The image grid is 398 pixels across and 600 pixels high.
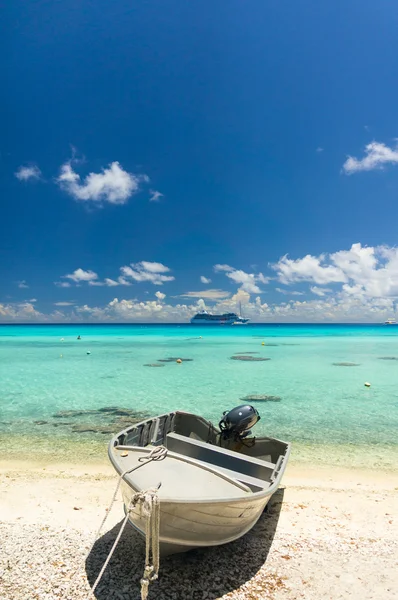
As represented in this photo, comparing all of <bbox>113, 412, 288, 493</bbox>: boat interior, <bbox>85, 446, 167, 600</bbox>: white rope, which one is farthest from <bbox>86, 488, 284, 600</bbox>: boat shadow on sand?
<bbox>113, 412, 288, 493</bbox>: boat interior

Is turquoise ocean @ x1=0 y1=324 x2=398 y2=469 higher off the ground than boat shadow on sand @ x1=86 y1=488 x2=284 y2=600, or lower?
lower

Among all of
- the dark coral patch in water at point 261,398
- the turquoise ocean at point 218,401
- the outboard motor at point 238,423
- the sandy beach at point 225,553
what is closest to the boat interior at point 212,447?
the outboard motor at point 238,423

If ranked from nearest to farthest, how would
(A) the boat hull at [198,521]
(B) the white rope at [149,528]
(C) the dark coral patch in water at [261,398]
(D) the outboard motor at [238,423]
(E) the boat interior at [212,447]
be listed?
1. (B) the white rope at [149,528]
2. (A) the boat hull at [198,521]
3. (E) the boat interior at [212,447]
4. (D) the outboard motor at [238,423]
5. (C) the dark coral patch in water at [261,398]

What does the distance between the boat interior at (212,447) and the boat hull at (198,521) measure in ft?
1.16

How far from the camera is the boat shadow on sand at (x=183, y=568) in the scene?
4.86m

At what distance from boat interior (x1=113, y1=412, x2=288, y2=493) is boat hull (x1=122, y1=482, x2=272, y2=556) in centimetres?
35

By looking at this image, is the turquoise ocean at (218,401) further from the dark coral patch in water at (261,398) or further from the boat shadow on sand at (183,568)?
the boat shadow on sand at (183,568)

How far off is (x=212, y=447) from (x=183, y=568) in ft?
6.28

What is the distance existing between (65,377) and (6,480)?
19401 millimetres

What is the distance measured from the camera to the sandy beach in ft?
16.1

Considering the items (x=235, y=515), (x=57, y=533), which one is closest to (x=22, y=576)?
(x=57, y=533)

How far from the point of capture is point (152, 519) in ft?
14.8

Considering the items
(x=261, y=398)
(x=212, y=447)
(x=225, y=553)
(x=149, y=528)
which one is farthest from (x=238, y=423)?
(x=261, y=398)

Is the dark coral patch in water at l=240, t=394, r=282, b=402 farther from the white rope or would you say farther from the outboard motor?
the white rope
